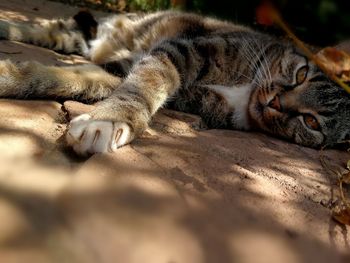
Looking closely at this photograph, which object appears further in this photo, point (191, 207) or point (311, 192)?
point (311, 192)

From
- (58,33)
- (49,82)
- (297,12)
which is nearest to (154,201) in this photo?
(49,82)

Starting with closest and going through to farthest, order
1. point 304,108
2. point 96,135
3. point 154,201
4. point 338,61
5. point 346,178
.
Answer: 1. point 154,201
2. point 338,61
3. point 96,135
4. point 346,178
5. point 304,108

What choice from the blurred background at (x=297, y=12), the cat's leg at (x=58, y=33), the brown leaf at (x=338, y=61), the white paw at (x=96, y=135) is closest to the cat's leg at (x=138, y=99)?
the white paw at (x=96, y=135)

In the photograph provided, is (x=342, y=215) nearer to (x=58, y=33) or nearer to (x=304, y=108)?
(x=304, y=108)

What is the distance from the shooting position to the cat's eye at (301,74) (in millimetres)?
2514

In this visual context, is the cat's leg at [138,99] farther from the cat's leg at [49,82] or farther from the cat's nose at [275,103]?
the cat's nose at [275,103]

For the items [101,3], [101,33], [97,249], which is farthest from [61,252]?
[101,3]

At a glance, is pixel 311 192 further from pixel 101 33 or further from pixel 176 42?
pixel 101 33

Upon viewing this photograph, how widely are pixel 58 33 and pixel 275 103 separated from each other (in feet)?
6.46

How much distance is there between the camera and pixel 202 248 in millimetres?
1205

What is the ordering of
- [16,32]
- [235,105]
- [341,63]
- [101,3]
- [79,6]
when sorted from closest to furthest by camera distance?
[341,63] < [235,105] < [16,32] < [79,6] < [101,3]

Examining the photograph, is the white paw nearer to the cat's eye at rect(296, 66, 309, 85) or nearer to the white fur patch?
the white fur patch

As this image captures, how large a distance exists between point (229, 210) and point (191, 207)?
0.14 meters

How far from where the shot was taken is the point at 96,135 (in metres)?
1.60
